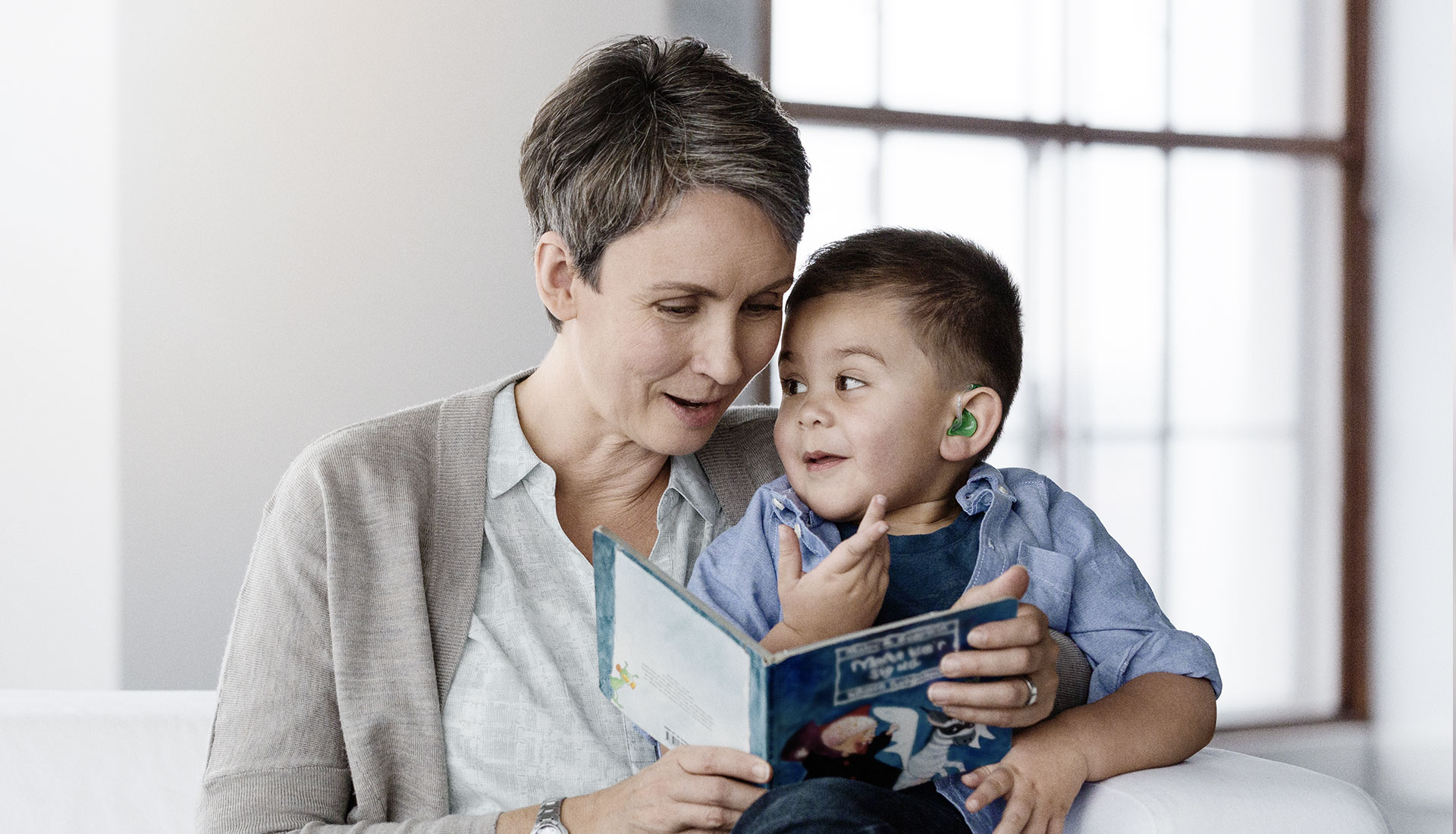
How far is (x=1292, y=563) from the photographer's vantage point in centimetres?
439

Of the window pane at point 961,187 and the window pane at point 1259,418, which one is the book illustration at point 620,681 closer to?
the window pane at point 961,187

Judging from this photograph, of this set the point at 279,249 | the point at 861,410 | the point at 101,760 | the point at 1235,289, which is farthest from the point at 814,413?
the point at 1235,289

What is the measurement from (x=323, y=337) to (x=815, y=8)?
1.86 metres

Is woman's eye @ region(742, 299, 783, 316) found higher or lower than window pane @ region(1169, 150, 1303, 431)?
lower

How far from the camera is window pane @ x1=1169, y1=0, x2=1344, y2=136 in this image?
4.28 metres

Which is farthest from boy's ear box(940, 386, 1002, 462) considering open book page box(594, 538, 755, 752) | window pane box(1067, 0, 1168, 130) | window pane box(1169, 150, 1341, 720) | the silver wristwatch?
window pane box(1169, 150, 1341, 720)

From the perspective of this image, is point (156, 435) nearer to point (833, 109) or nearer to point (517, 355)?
point (517, 355)

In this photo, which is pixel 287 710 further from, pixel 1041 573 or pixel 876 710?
pixel 1041 573

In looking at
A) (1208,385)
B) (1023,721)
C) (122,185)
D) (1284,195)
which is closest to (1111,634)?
(1023,721)

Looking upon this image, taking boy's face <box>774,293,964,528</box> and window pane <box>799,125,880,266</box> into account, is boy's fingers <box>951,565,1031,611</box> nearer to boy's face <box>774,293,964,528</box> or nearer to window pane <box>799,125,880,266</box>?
boy's face <box>774,293,964,528</box>

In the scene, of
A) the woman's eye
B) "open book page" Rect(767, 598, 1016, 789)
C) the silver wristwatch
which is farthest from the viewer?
the woman's eye

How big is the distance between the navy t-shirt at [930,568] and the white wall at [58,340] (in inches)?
91.6

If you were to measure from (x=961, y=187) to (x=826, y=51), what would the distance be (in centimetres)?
65

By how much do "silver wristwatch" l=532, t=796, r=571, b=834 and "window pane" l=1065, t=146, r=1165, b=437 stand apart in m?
3.24
